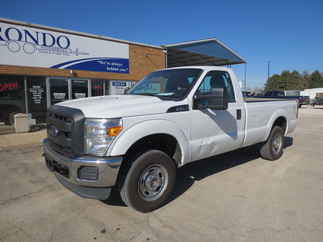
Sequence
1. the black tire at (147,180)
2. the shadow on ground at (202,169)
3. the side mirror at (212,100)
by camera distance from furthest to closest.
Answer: the shadow on ground at (202,169) < the side mirror at (212,100) < the black tire at (147,180)

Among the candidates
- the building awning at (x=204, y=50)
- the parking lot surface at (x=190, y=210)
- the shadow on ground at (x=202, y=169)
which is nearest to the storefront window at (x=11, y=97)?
the parking lot surface at (x=190, y=210)

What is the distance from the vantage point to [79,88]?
39.0ft

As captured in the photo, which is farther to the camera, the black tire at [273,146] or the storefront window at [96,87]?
the storefront window at [96,87]

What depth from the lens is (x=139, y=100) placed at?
10.1 ft

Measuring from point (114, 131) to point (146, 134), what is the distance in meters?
0.43

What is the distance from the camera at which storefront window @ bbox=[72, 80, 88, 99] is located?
38.3ft

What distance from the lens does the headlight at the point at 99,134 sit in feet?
8.10

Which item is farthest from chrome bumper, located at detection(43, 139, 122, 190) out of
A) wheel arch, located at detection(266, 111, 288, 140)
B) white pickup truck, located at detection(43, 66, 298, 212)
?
wheel arch, located at detection(266, 111, 288, 140)

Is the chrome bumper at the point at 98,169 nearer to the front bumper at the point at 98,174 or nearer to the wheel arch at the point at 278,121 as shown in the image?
the front bumper at the point at 98,174

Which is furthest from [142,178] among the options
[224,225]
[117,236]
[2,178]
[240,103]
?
[2,178]

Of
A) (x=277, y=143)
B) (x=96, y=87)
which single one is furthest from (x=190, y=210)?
(x=96, y=87)

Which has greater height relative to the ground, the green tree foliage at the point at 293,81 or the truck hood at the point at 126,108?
the green tree foliage at the point at 293,81

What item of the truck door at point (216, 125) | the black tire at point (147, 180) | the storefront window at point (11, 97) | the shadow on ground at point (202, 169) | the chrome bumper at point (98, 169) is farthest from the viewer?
the storefront window at point (11, 97)

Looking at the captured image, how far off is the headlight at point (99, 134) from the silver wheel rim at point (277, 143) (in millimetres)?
4367
